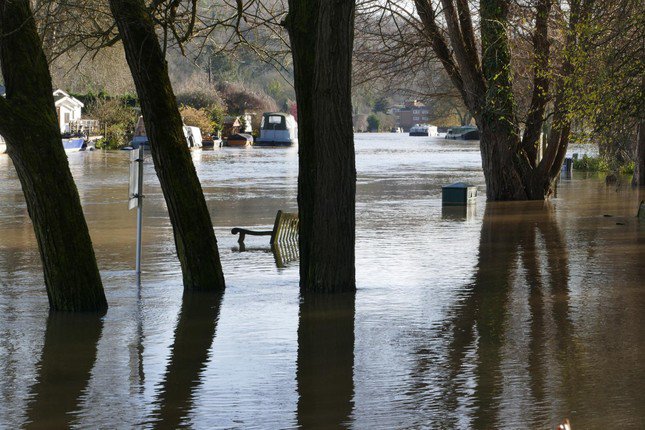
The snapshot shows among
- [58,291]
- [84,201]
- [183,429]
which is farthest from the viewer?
[84,201]

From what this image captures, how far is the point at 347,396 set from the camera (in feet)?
27.1

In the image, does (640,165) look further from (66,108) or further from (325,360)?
(66,108)

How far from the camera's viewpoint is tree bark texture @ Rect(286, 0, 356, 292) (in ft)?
40.9

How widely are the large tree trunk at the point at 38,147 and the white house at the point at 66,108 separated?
64.8m

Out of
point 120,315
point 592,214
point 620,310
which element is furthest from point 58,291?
point 592,214

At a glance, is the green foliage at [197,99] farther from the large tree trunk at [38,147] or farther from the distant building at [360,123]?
the large tree trunk at [38,147]

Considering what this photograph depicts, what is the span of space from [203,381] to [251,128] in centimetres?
9119

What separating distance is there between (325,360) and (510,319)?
8.61 ft

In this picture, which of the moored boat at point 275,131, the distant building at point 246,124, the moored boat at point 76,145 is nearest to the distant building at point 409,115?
the distant building at point 246,124

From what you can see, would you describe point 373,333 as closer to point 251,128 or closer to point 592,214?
point 592,214

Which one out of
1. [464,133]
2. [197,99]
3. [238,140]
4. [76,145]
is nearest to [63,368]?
[76,145]

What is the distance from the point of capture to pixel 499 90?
87.1ft

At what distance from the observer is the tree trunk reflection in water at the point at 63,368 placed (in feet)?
25.3

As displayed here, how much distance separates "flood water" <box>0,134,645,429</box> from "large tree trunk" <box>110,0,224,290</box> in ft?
1.47
